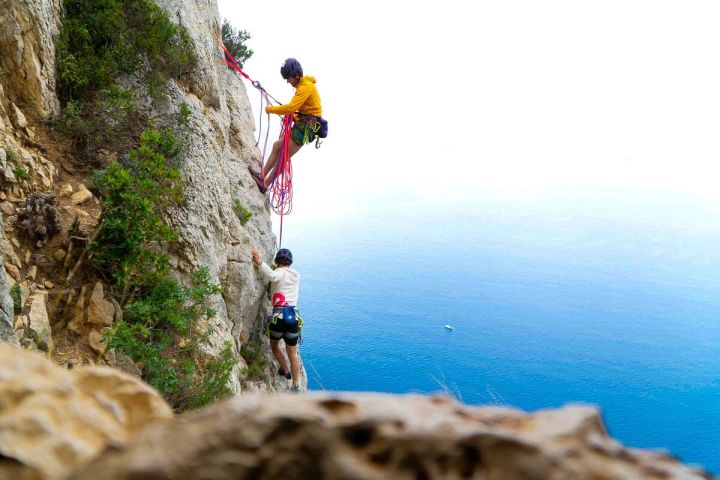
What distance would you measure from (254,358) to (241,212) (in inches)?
88.0

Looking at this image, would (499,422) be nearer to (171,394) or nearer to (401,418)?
(401,418)

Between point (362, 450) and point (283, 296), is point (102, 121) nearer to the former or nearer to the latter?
point (283, 296)

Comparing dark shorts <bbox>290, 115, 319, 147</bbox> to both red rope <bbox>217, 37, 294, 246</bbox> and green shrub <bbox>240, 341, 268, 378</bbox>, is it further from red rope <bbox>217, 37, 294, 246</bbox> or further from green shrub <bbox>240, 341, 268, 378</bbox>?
green shrub <bbox>240, 341, 268, 378</bbox>

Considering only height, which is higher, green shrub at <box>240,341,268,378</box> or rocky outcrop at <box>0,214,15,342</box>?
rocky outcrop at <box>0,214,15,342</box>

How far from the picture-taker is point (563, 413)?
1.40 m

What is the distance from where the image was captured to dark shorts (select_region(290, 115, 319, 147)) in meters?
7.00

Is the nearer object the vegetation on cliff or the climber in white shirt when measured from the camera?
the vegetation on cliff

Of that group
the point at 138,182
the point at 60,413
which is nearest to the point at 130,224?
the point at 138,182

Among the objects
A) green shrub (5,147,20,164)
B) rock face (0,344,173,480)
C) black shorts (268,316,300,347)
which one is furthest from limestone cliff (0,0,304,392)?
rock face (0,344,173,480)

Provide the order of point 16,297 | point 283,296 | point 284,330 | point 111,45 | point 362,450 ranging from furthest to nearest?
1. point 284,330
2. point 283,296
3. point 111,45
4. point 16,297
5. point 362,450

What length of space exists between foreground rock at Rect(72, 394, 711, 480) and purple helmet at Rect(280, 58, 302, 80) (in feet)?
20.2

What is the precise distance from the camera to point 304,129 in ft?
23.1

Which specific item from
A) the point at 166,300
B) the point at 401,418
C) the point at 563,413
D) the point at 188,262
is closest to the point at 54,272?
the point at 166,300

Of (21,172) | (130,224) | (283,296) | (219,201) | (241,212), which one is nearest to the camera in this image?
(21,172)
